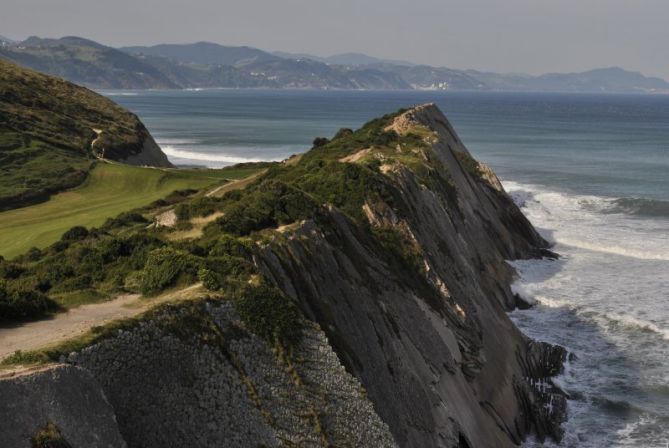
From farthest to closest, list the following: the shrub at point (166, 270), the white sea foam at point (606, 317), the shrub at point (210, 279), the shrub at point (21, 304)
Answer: the white sea foam at point (606, 317) < the shrub at point (166, 270) < the shrub at point (210, 279) < the shrub at point (21, 304)

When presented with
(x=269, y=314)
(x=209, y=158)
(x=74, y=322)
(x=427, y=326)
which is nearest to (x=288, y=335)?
(x=269, y=314)

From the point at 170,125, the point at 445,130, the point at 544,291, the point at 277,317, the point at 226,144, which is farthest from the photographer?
the point at 170,125

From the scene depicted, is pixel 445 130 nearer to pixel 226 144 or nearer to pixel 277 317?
pixel 277 317

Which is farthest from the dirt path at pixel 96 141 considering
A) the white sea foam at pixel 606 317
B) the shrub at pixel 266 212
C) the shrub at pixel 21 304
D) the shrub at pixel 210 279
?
the shrub at pixel 210 279

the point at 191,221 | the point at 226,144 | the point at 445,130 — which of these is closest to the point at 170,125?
the point at 226,144

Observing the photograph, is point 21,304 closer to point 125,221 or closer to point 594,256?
point 125,221

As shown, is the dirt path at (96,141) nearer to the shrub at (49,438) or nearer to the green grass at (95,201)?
the green grass at (95,201)

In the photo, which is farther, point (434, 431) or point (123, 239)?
point (123, 239)
